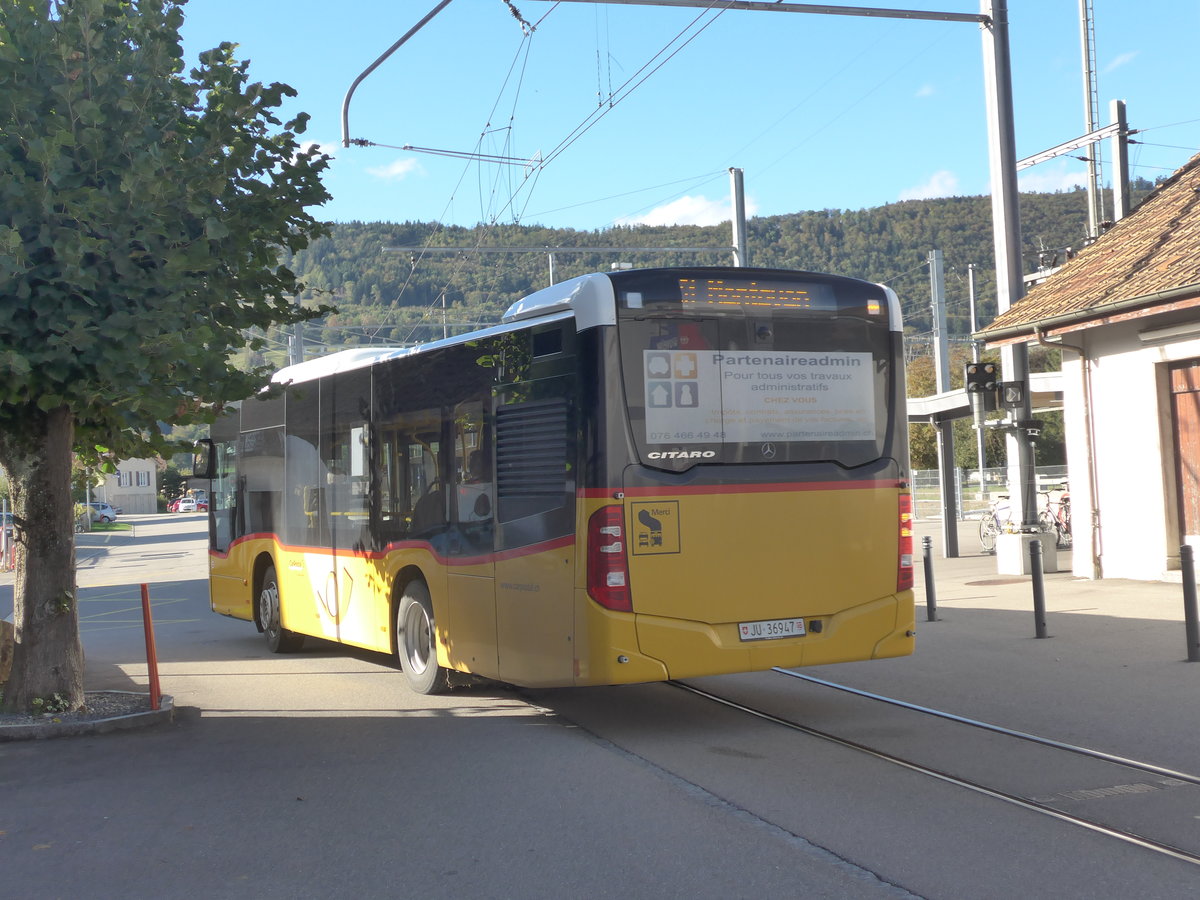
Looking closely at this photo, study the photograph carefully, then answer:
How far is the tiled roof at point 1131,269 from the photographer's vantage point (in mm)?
15562

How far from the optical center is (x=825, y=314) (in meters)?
8.88

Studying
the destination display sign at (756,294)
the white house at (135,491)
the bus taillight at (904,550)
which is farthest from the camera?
the white house at (135,491)

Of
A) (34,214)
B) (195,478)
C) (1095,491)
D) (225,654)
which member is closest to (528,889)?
(34,214)

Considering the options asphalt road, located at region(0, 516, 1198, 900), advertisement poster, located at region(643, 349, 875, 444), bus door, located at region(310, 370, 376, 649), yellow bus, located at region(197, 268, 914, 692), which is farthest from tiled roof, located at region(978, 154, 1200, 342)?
bus door, located at region(310, 370, 376, 649)

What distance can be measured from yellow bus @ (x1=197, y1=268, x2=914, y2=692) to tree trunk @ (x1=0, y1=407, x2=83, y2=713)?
2735mm

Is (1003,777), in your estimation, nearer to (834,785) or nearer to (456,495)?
(834,785)

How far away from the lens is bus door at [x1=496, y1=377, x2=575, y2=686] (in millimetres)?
8359

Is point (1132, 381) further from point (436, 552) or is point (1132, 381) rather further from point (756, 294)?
point (436, 552)

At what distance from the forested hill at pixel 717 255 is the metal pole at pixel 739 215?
2270cm

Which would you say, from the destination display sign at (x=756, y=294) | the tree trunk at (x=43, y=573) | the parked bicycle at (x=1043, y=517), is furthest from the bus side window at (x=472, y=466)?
the parked bicycle at (x=1043, y=517)

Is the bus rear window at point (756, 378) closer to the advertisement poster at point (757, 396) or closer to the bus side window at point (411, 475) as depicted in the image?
the advertisement poster at point (757, 396)

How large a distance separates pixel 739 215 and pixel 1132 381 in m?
11.2

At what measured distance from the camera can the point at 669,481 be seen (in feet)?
27.0

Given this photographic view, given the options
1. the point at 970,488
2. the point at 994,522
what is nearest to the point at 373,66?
the point at 994,522
